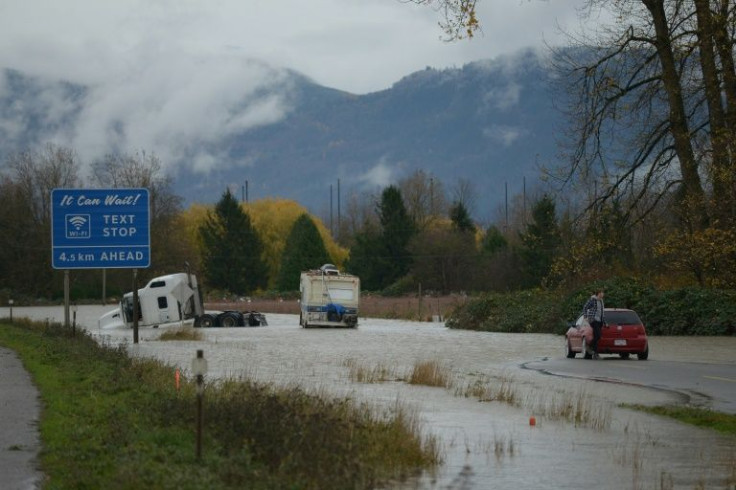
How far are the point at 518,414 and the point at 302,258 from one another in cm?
10700

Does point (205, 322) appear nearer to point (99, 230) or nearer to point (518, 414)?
point (99, 230)

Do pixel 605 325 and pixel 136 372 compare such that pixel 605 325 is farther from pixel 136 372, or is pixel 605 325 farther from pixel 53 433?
pixel 53 433

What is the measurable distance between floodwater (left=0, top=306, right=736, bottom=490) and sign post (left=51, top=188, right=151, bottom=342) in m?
3.50

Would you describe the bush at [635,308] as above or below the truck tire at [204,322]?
above

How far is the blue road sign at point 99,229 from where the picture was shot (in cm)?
4544

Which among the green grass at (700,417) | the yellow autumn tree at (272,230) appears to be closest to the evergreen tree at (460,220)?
the yellow autumn tree at (272,230)

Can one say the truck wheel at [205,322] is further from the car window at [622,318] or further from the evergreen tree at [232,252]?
the evergreen tree at [232,252]

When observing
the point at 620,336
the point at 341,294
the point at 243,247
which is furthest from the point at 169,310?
the point at 243,247

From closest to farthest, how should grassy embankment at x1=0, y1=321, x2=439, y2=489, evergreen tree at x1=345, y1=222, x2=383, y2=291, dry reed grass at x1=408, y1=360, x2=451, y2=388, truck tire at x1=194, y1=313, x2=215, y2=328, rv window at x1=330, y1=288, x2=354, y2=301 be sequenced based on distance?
grassy embankment at x1=0, y1=321, x2=439, y2=489, dry reed grass at x1=408, y1=360, x2=451, y2=388, rv window at x1=330, y1=288, x2=354, y2=301, truck tire at x1=194, y1=313, x2=215, y2=328, evergreen tree at x1=345, y1=222, x2=383, y2=291

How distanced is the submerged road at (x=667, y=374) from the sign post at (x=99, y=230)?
1677cm

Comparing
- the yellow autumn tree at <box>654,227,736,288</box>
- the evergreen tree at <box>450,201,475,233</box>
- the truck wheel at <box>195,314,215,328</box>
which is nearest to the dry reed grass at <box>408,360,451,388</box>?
the yellow autumn tree at <box>654,227,736,288</box>

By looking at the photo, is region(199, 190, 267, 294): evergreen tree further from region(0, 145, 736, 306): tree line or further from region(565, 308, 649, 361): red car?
region(565, 308, 649, 361): red car

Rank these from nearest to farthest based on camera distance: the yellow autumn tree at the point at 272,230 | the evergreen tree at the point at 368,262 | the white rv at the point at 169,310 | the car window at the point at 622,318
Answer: the car window at the point at 622,318
the white rv at the point at 169,310
the evergreen tree at the point at 368,262
the yellow autumn tree at the point at 272,230

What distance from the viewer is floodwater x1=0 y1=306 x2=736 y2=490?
44.6 ft
